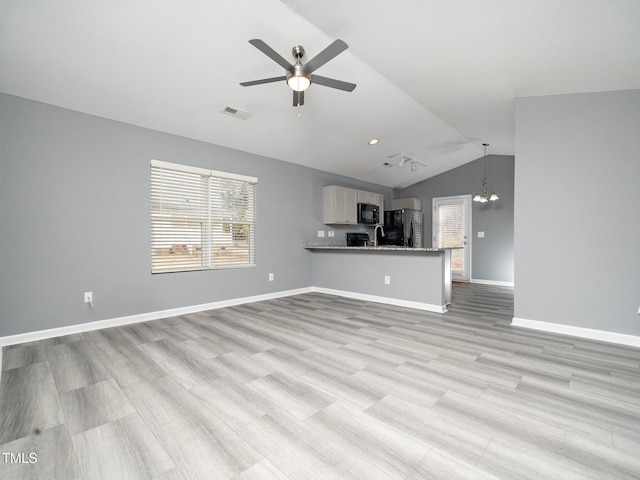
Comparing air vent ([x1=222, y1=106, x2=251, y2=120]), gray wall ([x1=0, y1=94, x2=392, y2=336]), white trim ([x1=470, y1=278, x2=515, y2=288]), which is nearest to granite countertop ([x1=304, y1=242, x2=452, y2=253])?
gray wall ([x1=0, y1=94, x2=392, y2=336])

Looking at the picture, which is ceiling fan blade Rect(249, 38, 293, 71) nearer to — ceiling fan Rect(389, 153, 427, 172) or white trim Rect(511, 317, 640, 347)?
white trim Rect(511, 317, 640, 347)

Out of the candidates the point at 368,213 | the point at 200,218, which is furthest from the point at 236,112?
the point at 368,213

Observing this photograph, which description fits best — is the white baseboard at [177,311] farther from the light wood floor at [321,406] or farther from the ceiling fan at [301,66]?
the ceiling fan at [301,66]

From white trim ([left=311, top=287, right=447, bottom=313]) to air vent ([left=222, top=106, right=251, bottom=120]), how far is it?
3.24m

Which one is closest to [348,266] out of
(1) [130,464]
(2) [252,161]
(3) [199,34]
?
(2) [252,161]

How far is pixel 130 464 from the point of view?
135cm

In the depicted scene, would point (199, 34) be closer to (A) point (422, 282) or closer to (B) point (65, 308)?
(B) point (65, 308)

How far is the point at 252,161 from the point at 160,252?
2.01 metres

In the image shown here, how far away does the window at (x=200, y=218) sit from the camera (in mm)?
3941

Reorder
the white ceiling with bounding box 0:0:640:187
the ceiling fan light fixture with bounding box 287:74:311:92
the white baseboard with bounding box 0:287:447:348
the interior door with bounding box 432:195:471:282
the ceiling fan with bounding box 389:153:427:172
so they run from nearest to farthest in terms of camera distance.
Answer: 1. the white ceiling with bounding box 0:0:640:187
2. the ceiling fan light fixture with bounding box 287:74:311:92
3. the white baseboard with bounding box 0:287:447:348
4. the ceiling fan with bounding box 389:153:427:172
5. the interior door with bounding box 432:195:471:282

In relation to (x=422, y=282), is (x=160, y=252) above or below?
above

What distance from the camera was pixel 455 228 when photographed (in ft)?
24.3

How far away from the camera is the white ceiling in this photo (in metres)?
2.23

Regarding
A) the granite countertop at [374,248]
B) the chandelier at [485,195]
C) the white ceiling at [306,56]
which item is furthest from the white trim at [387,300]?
the chandelier at [485,195]
